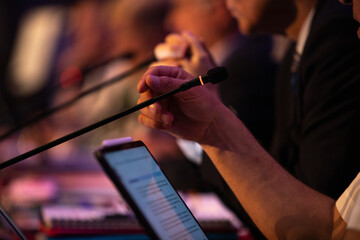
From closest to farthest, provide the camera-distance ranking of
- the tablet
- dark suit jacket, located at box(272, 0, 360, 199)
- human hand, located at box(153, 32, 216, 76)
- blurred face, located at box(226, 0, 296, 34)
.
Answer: the tablet, dark suit jacket, located at box(272, 0, 360, 199), human hand, located at box(153, 32, 216, 76), blurred face, located at box(226, 0, 296, 34)

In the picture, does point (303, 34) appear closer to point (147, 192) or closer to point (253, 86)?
point (253, 86)

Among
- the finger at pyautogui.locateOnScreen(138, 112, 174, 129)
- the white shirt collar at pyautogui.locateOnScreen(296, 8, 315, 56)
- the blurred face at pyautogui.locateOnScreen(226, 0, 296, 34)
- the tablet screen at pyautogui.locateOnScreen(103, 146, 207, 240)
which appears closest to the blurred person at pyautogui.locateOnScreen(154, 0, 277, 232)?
the blurred face at pyautogui.locateOnScreen(226, 0, 296, 34)

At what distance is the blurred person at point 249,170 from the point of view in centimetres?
91

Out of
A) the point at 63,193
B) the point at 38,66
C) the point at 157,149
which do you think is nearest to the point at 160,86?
the point at 63,193

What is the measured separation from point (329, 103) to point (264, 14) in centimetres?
53

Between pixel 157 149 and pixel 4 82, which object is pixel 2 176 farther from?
pixel 4 82

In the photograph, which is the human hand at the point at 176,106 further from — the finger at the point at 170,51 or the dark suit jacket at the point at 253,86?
the dark suit jacket at the point at 253,86

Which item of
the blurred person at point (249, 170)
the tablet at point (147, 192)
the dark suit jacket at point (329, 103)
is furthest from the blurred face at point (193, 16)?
the tablet at point (147, 192)

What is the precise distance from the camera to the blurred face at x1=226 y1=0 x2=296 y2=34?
153cm

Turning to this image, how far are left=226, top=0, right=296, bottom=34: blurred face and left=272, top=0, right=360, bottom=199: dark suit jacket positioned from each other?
0.83ft

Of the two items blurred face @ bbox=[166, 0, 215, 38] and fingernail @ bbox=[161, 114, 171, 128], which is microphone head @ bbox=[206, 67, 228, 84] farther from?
blurred face @ bbox=[166, 0, 215, 38]

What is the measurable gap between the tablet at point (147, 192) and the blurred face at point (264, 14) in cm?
94

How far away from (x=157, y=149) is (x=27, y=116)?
65 centimetres

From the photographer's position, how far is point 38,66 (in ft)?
11.3
